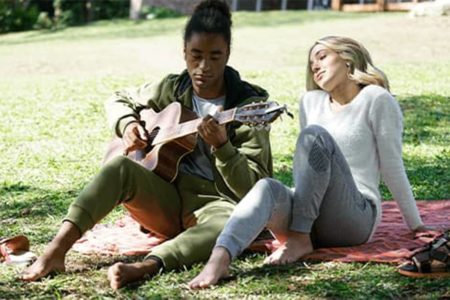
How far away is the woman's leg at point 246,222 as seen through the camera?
12.6 feet

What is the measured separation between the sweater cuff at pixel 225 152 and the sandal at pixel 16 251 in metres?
1.02

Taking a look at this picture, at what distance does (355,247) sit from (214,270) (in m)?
0.87

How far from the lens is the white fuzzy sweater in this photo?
14.5 ft

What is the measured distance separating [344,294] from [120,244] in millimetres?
1364

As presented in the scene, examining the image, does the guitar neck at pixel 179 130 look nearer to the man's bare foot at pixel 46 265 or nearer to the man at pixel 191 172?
the man at pixel 191 172

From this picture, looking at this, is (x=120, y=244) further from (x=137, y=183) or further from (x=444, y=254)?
(x=444, y=254)

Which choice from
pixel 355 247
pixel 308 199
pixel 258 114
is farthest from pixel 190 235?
pixel 355 247

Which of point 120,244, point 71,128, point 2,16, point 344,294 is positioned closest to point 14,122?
point 71,128

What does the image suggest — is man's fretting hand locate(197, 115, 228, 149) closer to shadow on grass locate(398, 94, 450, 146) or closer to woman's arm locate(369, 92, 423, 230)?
woman's arm locate(369, 92, 423, 230)

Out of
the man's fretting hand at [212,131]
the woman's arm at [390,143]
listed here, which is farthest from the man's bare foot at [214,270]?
the woman's arm at [390,143]

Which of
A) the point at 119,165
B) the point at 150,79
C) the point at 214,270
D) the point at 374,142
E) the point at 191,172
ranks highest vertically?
the point at 374,142

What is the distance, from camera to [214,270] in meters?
3.84

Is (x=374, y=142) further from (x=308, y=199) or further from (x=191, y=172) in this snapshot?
(x=191, y=172)

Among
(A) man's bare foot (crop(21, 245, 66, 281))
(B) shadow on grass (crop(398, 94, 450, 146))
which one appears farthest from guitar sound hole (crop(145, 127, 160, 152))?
(B) shadow on grass (crop(398, 94, 450, 146))
